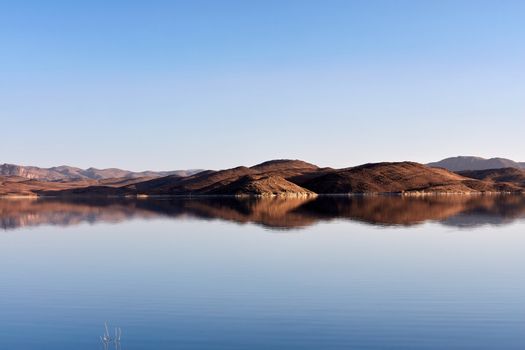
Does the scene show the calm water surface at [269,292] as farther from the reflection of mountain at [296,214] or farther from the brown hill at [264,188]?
the brown hill at [264,188]

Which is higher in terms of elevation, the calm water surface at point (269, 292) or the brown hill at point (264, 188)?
the brown hill at point (264, 188)

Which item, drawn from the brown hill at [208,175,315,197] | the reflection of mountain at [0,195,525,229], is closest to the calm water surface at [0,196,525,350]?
the reflection of mountain at [0,195,525,229]

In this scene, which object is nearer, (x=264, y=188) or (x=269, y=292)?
(x=269, y=292)

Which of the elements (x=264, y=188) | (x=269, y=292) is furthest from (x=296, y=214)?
(x=264, y=188)

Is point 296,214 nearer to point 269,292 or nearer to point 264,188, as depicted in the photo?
point 269,292

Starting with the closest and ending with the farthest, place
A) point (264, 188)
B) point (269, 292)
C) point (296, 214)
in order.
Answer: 1. point (269, 292)
2. point (296, 214)
3. point (264, 188)

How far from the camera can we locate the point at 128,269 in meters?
30.7

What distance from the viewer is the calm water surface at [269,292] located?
17141 mm

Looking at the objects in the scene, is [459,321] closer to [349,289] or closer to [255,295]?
[349,289]

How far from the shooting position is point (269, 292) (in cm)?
2362

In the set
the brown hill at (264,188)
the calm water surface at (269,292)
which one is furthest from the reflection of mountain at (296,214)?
the brown hill at (264,188)

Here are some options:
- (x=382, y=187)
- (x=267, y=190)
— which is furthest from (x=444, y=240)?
(x=382, y=187)

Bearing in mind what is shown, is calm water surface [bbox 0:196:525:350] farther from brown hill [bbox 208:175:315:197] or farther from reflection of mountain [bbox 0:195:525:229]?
brown hill [bbox 208:175:315:197]

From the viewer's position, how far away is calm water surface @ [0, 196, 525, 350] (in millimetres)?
17141
